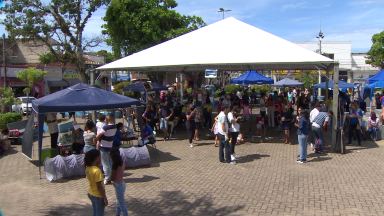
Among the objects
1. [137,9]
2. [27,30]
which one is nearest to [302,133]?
[137,9]

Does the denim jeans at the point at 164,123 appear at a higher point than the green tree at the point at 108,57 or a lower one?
lower

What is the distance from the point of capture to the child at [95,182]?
4164 millimetres

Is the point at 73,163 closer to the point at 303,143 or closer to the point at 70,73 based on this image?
the point at 303,143

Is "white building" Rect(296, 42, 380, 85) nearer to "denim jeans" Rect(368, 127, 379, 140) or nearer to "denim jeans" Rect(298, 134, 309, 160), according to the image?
"denim jeans" Rect(368, 127, 379, 140)

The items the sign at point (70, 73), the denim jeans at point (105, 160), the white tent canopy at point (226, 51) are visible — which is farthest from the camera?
the sign at point (70, 73)

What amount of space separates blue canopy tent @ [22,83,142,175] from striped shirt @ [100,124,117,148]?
1323 millimetres

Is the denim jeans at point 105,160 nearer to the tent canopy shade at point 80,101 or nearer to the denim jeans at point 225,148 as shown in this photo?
the tent canopy shade at point 80,101

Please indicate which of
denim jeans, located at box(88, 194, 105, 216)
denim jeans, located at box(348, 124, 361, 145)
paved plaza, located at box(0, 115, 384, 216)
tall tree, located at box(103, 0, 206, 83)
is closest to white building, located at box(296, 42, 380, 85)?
tall tree, located at box(103, 0, 206, 83)

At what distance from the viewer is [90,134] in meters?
7.34

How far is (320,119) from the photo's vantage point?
909cm

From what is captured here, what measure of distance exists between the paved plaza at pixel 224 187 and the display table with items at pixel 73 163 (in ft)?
0.61

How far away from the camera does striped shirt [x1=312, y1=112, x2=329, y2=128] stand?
29.7 ft

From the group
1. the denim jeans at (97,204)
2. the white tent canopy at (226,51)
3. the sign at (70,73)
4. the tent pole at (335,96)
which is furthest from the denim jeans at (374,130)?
the sign at (70,73)

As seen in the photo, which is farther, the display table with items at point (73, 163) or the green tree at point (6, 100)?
the green tree at point (6, 100)
